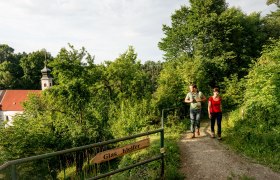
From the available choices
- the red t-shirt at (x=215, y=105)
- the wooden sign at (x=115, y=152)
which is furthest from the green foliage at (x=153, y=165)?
the red t-shirt at (x=215, y=105)

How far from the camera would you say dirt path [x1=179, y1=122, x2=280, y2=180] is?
19.5 feet

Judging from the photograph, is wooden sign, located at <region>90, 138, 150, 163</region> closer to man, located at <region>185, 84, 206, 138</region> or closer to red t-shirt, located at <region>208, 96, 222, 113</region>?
man, located at <region>185, 84, 206, 138</region>

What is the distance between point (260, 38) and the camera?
2377 cm

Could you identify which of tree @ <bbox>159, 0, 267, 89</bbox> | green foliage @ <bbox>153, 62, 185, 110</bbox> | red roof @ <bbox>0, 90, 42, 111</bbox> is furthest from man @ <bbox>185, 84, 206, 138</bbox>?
red roof @ <bbox>0, 90, 42, 111</bbox>

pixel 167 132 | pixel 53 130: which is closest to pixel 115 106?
pixel 53 130

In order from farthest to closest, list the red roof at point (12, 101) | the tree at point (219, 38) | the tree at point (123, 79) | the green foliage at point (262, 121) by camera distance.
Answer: the red roof at point (12, 101)
the tree at point (219, 38)
the tree at point (123, 79)
the green foliage at point (262, 121)

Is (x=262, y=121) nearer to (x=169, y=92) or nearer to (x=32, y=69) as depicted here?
(x=169, y=92)

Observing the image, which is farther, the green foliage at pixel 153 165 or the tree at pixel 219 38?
the tree at pixel 219 38

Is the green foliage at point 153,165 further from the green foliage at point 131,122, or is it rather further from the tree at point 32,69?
the tree at point 32,69

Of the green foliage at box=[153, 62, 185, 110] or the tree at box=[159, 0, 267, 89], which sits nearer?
the green foliage at box=[153, 62, 185, 110]

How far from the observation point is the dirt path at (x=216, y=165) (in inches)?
234

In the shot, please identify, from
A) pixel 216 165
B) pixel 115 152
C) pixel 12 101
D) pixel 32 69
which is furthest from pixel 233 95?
pixel 32 69

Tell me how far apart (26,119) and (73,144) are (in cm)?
417

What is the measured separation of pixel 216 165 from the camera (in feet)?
21.2
